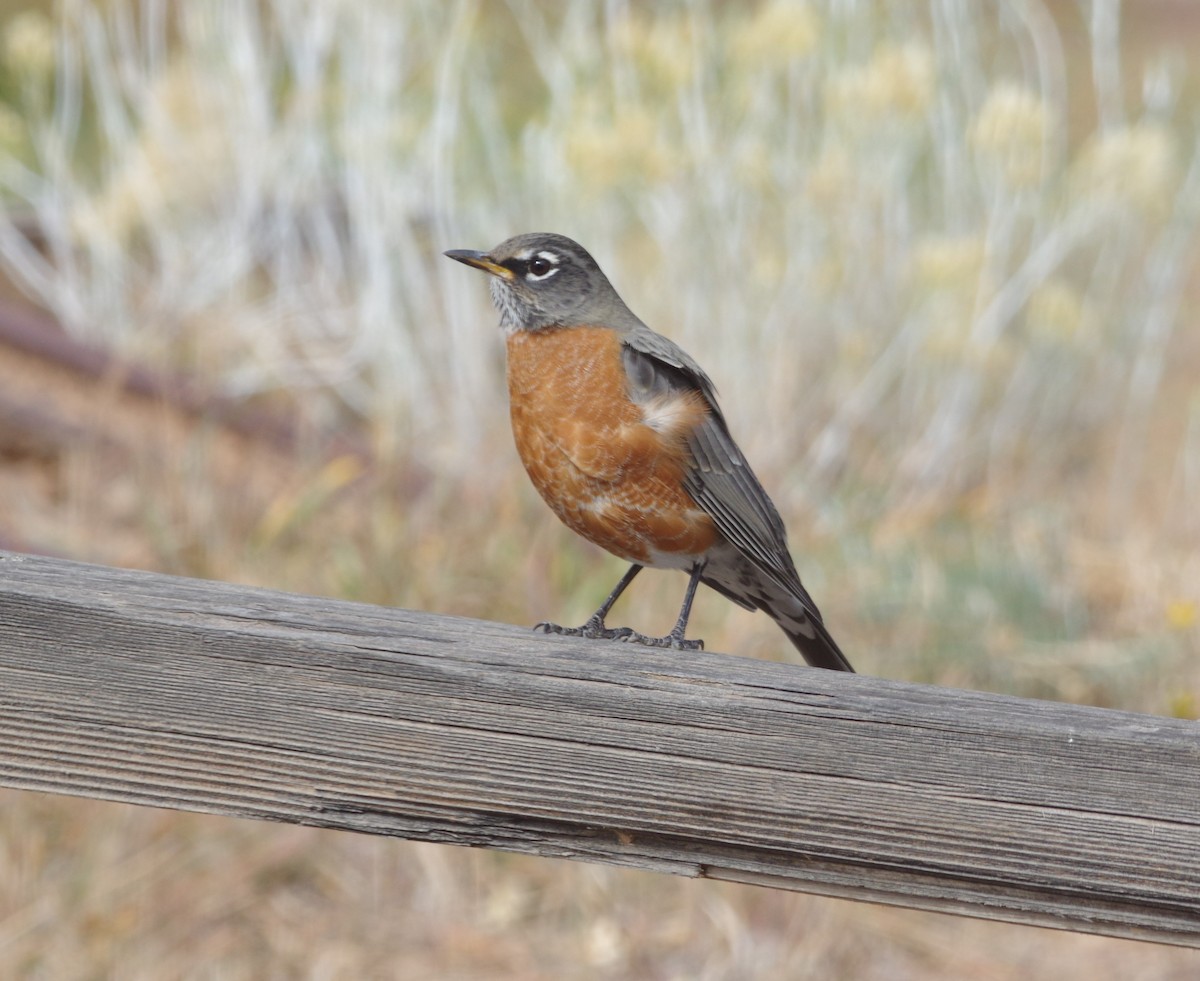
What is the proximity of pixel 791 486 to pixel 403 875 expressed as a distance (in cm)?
295

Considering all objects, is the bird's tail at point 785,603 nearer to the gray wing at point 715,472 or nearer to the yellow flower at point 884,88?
the gray wing at point 715,472

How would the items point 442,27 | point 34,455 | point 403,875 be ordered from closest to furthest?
1. point 403,875
2. point 34,455
3. point 442,27

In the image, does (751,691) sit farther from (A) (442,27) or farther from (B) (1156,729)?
(A) (442,27)

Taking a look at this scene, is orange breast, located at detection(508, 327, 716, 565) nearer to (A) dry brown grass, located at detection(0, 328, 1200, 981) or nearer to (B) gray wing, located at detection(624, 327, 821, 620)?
(B) gray wing, located at detection(624, 327, 821, 620)

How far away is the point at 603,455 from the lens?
10.8 feet

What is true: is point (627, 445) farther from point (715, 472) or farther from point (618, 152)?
point (618, 152)

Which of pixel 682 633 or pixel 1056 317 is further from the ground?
pixel 682 633

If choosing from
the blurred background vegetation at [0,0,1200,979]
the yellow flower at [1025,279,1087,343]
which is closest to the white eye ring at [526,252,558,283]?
the blurred background vegetation at [0,0,1200,979]

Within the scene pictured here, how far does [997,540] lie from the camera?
6.92 meters

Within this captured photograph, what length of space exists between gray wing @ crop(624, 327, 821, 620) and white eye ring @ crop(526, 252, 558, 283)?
283mm

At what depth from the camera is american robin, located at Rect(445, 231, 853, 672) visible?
3.34 meters

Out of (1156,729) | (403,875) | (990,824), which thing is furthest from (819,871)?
(403,875)

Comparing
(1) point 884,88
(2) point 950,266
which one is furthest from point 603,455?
(1) point 884,88

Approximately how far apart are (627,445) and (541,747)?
5.12ft
